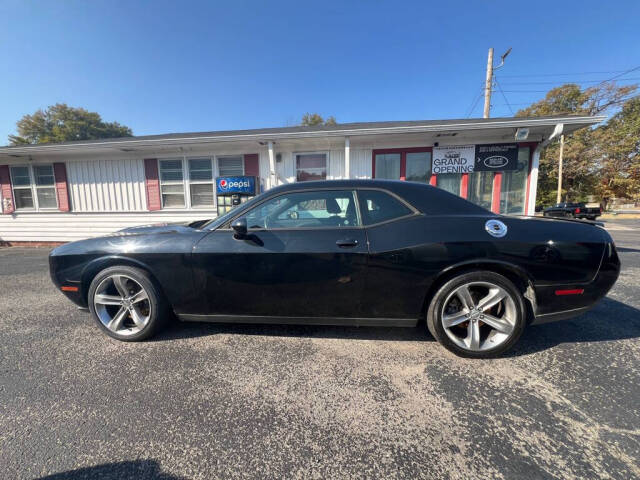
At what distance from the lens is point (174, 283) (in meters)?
2.34

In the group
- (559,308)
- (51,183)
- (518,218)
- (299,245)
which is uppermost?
(51,183)

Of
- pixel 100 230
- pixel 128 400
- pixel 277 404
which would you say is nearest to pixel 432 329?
pixel 277 404

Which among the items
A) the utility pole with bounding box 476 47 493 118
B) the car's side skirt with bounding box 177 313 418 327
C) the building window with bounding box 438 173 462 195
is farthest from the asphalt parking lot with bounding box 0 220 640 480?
the utility pole with bounding box 476 47 493 118

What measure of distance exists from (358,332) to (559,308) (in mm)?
1704

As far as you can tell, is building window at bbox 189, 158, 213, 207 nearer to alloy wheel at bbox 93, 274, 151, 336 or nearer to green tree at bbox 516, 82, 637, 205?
alloy wheel at bbox 93, 274, 151, 336

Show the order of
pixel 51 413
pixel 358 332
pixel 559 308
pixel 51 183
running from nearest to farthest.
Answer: pixel 51 413
pixel 559 308
pixel 358 332
pixel 51 183

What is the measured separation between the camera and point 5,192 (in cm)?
850

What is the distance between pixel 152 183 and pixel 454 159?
892cm

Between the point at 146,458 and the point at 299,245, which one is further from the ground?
the point at 299,245

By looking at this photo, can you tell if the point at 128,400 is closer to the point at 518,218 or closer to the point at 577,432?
the point at 577,432

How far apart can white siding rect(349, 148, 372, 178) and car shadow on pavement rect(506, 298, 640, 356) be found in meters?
5.54

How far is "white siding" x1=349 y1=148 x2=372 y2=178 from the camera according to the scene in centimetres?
737

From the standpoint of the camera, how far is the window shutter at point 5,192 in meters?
8.41


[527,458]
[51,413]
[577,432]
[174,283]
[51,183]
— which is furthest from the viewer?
[51,183]
